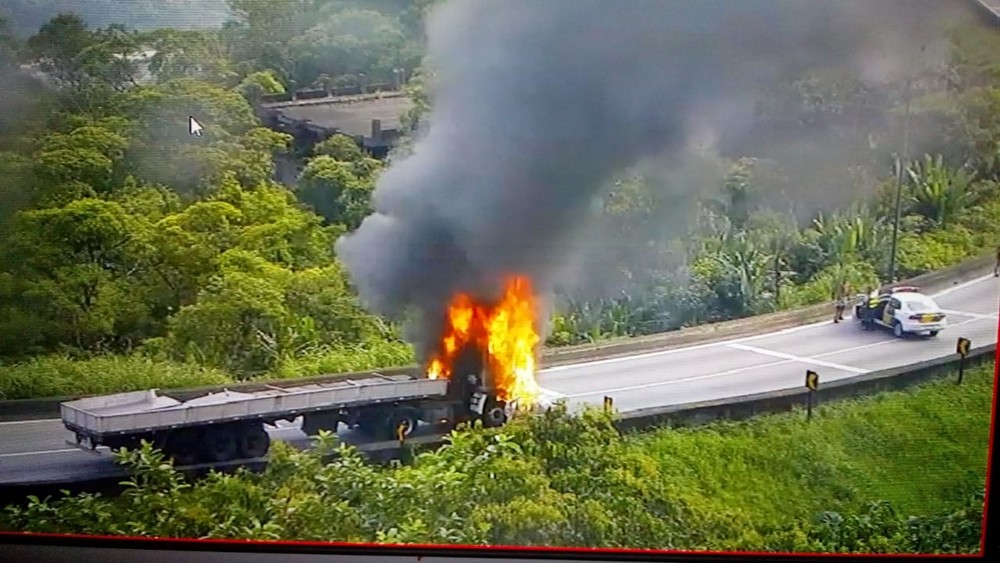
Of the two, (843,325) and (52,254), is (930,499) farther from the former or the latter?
(52,254)

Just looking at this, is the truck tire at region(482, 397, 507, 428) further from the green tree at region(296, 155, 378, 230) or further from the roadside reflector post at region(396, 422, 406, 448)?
the green tree at region(296, 155, 378, 230)

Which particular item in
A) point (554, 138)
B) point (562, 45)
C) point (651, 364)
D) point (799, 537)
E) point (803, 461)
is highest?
point (562, 45)

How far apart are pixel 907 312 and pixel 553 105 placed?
2.46 feet

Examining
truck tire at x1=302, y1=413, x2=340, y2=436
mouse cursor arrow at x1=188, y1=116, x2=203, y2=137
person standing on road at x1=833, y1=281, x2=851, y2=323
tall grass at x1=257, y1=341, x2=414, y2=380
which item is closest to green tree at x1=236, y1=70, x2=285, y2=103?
mouse cursor arrow at x1=188, y1=116, x2=203, y2=137

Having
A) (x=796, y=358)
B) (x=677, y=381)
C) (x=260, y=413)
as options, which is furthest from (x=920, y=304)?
(x=260, y=413)

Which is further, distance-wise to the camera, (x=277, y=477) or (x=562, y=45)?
(x=277, y=477)

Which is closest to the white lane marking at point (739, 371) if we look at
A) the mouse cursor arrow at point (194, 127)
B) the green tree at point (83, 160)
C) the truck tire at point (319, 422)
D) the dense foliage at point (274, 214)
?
the dense foliage at point (274, 214)

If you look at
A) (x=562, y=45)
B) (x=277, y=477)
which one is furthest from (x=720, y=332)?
(x=277, y=477)

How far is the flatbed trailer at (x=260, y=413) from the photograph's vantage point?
2.04 m

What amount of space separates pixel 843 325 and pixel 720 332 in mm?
225

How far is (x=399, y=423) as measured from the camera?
Result: 6.72 feet

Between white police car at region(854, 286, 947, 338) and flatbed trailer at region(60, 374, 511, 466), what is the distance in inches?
27.6

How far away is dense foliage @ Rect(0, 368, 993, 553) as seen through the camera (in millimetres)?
2010

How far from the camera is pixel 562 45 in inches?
75.3
